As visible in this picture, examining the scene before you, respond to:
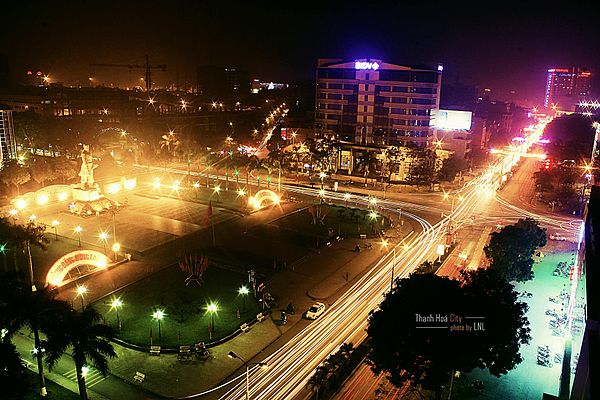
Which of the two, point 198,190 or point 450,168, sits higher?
point 450,168

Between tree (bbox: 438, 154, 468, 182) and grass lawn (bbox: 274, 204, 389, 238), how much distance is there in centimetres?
2776

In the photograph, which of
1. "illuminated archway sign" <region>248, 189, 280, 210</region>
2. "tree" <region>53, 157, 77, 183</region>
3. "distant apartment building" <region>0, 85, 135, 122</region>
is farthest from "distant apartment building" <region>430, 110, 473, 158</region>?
"distant apartment building" <region>0, 85, 135, 122</region>

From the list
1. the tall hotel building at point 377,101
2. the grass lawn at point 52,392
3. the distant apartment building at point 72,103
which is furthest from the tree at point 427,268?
the distant apartment building at point 72,103

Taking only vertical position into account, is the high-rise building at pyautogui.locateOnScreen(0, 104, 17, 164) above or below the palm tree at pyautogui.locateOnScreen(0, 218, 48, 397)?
above

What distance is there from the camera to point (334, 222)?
65.0 m

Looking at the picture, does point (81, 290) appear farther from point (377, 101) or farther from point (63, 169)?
point (377, 101)

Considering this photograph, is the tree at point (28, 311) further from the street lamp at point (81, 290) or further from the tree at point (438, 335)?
the tree at point (438, 335)

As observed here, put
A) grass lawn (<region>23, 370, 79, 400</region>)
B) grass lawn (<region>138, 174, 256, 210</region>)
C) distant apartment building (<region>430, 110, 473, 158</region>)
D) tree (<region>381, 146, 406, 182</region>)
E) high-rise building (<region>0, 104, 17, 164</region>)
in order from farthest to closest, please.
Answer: distant apartment building (<region>430, 110, 473, 158</region>) < tree (<region>381, 146, 406, 182</region>) < high-rise building (<region>0, 104, 17, 164</region>) < grass lawn (<region>138, 174, 256, 210</region>) < grass lawn (<region>23, 370, 79, 400</region>)

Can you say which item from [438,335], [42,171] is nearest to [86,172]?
[42,171]

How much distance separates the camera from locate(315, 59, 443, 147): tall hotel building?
99.3 metres

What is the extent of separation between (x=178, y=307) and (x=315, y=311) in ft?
37.0

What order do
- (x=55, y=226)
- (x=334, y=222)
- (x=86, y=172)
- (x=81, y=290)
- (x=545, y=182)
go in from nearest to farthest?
(x=81, y=290) < (x=55, y=226) < (x=334, y=222) < (x=86, y=172) < (x=545, y=182)

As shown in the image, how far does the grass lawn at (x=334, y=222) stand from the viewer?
60.7 meters

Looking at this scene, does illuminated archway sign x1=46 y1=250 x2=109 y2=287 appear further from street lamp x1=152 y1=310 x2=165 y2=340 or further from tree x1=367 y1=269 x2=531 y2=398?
tree x1=367 y1=269 x2=531 y2=398
